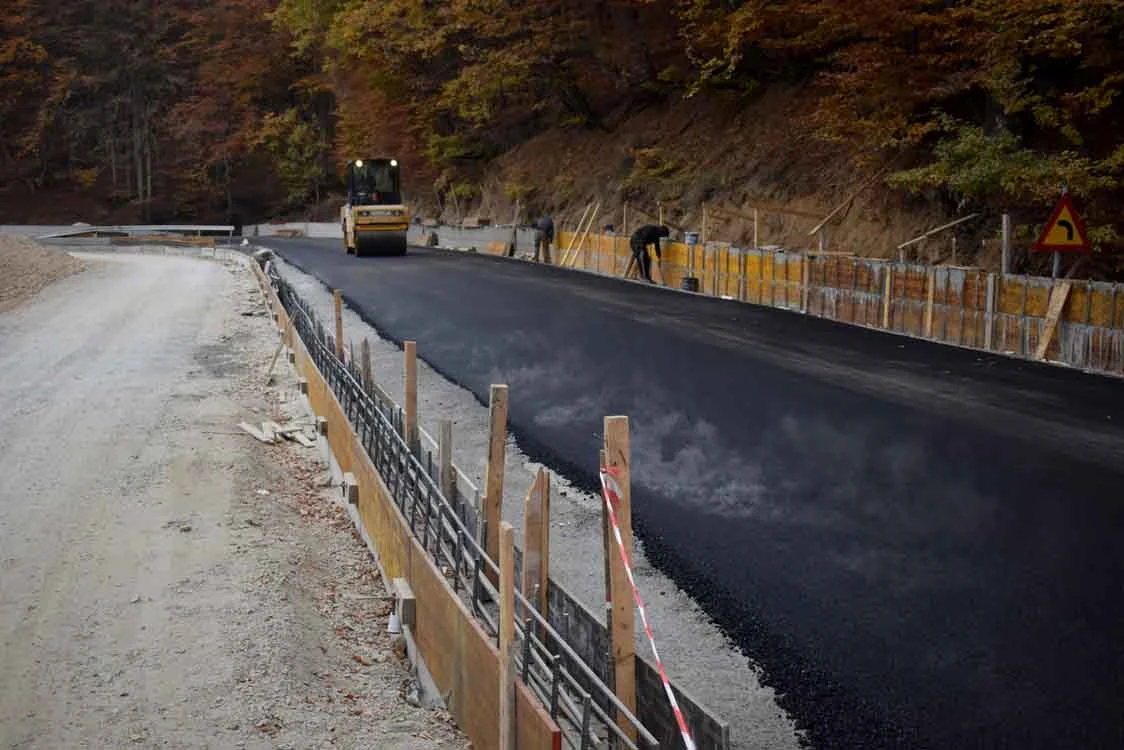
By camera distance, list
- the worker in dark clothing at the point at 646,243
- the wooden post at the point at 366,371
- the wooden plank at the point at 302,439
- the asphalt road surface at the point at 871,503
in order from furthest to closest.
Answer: the worker in dark clothing at the point at 646,243, the wooden plank at the point at 302,439, the wooden post at the point at 366,371, the asphalt road surface at the point at 871,503

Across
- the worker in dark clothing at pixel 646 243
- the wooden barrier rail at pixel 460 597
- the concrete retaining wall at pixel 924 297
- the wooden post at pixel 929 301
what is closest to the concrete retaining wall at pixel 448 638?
the wooden barrier rail at pixel 460 597

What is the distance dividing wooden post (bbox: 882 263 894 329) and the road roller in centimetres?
2129

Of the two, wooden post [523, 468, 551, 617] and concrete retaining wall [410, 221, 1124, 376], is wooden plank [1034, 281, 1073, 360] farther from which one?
wooden post [523, 468, 551, 617]

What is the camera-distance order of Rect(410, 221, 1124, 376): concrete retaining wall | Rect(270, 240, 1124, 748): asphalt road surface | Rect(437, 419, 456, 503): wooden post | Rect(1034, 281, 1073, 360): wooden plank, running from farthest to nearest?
1. Rect(1034, 281, 1073, 360): wooden plank
2. Rect(410, 221, 1124, 376): concrete retaining wall
3. Rect(437, 419, 456, 503): wooden post
4. Rect(270, 240, 1124, 748): asphalt road surface

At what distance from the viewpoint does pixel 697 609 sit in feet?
28.2

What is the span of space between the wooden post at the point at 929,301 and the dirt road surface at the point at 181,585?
10.3 metres

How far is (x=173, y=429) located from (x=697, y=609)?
32.1 feet

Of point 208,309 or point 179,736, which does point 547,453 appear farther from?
point 208,309

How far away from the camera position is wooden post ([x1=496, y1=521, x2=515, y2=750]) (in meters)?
5.98

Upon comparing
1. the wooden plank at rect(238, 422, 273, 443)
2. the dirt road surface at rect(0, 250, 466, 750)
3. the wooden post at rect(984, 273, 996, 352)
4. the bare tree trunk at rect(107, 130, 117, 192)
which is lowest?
the dirt road surface at rect(0, 250, 466, 750)

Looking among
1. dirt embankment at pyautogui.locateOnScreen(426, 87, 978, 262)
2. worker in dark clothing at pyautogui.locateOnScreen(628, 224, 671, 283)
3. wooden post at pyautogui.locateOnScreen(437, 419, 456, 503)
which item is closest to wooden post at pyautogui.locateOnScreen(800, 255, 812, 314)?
dirt embankment at pyautogui.locateOnScreen(426, 87, 978, 262)

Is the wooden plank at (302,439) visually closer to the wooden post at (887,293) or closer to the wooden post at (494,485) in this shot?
the wooden post at (494,485)

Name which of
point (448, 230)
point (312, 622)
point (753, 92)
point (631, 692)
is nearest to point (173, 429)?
point (312, 622)

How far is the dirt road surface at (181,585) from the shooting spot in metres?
7.67
